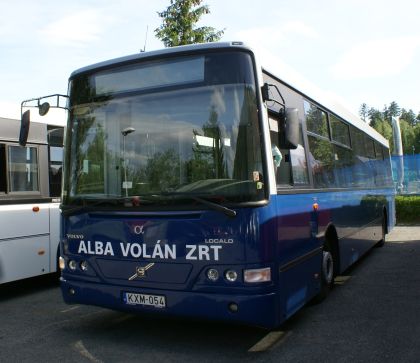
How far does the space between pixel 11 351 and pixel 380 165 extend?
10.0m

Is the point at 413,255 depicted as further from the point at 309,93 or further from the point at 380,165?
the point at 309,93

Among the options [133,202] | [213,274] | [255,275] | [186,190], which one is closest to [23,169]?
[133,202]

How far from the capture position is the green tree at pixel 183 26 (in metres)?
19.9

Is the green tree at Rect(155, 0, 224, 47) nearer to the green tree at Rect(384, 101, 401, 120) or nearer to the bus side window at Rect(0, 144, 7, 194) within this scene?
the bus side window at Rect(0, 144, 7, 194)

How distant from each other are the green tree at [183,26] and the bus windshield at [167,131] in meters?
15.1

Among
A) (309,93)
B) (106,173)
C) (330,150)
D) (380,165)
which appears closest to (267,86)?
(106,173)

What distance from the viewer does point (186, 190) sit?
15.6ft

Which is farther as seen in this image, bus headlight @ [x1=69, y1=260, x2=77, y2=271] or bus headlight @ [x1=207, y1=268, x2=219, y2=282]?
bus headlight @ [x1=69, y1=260, x2=77, y2=271]

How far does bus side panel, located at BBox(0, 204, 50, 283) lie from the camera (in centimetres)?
710

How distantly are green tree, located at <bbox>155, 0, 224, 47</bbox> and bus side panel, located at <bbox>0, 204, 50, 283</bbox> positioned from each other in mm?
13571

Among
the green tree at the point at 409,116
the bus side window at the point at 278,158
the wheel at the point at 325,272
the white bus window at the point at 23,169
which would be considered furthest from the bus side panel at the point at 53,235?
the green tree at the point at 409,116

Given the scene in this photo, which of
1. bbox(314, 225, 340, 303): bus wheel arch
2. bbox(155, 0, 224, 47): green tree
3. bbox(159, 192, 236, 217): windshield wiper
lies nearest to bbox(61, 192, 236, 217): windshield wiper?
bbox(159, 192, 236, 217): windshield wiper

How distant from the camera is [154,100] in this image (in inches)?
197

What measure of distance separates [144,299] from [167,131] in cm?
162
